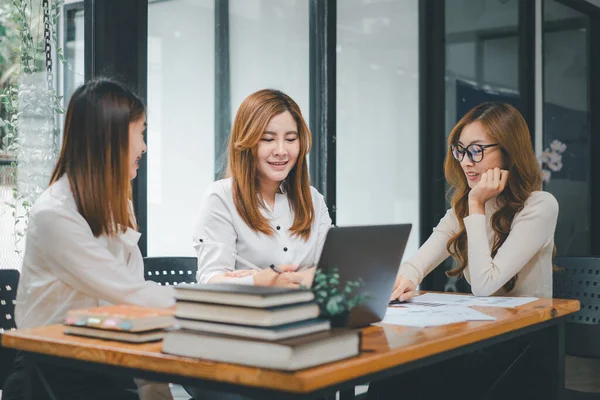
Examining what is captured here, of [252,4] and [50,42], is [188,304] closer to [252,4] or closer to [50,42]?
[50,42]

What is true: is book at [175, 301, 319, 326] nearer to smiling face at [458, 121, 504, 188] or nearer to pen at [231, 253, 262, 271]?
pen at [231, 253, 262, 271]

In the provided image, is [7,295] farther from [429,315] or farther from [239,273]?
[429,315]

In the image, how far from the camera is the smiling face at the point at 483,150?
2.61m

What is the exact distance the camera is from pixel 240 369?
1.22 metres

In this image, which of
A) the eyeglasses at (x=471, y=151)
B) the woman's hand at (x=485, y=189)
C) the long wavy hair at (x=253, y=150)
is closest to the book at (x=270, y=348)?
the long wavy hair at (x=253, y=150)

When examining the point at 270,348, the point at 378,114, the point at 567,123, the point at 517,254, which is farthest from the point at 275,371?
the point at 567,123

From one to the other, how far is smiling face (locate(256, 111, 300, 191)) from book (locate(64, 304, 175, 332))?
1.02m

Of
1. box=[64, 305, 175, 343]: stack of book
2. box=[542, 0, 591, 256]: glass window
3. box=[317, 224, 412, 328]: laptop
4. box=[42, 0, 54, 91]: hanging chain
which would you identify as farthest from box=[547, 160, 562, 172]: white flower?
box=[64, 305, 175, 343]: stack of book

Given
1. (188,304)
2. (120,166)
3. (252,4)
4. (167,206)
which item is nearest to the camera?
(188,304)

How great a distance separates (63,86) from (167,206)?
660 millimetres

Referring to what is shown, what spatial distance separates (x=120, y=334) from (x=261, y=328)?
0.36 metres

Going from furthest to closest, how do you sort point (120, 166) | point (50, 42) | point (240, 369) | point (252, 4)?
point (252, 4)
point (50, 42)
point (120, 166)
point (240, 369)

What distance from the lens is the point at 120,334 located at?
1.45m

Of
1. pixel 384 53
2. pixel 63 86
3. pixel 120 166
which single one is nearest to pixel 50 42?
pixel 63 86
